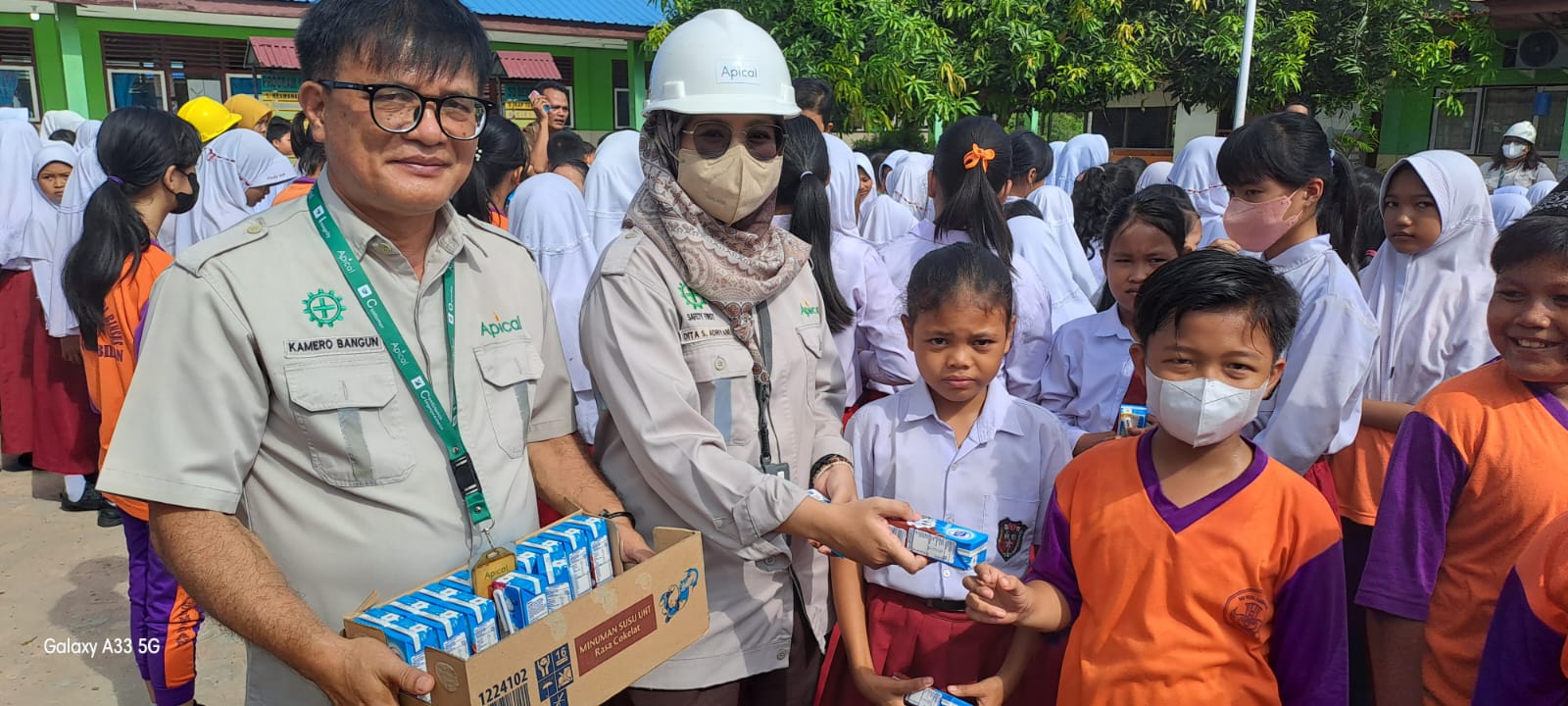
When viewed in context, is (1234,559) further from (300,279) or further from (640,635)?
(300,279)

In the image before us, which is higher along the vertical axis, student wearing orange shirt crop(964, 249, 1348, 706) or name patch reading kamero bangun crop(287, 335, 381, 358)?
name patch reading kamero bangun crop(287, 335, 381, 358)

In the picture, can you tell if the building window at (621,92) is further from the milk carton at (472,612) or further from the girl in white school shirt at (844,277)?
the milk carton at (472,612)

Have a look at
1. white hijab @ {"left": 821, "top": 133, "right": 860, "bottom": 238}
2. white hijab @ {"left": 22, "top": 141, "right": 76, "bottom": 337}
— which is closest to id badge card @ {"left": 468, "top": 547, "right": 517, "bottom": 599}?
white hijab @ {"left": 821, "top": 133, "right": 860, "bottom": 238}

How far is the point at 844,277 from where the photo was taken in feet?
12.2

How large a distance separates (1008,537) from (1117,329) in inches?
35.8

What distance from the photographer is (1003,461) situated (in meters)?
2.52

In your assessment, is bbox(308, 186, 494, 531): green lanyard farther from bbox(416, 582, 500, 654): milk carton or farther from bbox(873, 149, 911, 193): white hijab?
bbox(873, 149, 911, 193): white hijab

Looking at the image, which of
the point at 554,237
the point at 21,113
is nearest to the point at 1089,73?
the point at 554,237

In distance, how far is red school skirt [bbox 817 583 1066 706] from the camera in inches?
94.7

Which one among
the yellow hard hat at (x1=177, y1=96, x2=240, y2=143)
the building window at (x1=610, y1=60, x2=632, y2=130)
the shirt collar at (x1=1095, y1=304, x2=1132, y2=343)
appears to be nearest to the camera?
the shirt collar at (x1=1095, y1=304, x2=1132, y2=343)

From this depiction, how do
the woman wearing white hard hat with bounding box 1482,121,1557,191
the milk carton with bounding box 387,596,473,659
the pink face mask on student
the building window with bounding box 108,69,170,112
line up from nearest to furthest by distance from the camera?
1. the milk carton with bounding box 387,596,473,659
2. the pink face mask on student
3. the woman wearing white hard hat with bounding box 1482,121,1557,191
4. the building window with bounding box 108,69,170,112

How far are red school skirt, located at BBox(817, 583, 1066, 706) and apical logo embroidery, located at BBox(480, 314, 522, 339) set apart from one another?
1132 mm

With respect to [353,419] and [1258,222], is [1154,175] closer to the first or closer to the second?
[1258,222]

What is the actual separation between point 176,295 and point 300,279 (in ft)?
0.66
